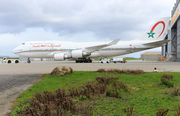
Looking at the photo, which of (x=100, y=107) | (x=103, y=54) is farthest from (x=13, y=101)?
(x=103, y=54)

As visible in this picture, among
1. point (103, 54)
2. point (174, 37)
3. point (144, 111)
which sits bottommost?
point (144, 111)

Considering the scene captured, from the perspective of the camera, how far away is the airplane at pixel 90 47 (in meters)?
31.1

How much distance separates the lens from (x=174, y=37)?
49.8 metres

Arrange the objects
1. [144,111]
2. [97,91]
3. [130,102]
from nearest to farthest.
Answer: [144,111], [130,102], [97,91]

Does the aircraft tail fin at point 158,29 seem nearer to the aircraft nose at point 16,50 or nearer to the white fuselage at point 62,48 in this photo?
the white fuselage at point 62,48

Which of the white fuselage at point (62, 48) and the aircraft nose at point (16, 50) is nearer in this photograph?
the white fuselage at point (62, 48)

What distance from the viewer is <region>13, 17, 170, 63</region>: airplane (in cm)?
3106

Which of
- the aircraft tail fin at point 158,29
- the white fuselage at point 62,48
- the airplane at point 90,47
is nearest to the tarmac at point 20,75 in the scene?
the airplane at point 90,47

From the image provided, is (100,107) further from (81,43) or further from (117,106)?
(81,43)

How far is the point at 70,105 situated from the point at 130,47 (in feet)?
95.7

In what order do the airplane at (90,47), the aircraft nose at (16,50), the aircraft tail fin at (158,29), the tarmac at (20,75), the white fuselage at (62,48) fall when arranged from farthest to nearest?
the aircraft nose at (16,50) → the white fuselage at (62,48) → the aircraft tail fin at (158,29) → the airplane at (90,47) → the tarmac at (20,75)

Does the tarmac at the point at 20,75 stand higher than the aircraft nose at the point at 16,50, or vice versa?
the aircraft nose at the point at 16,50

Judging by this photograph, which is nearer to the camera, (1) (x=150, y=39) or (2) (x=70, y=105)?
(2) (x=70, y=105)

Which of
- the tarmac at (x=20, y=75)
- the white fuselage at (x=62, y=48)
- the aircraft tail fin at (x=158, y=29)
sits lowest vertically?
the tarmac at (x=20, y=75)
